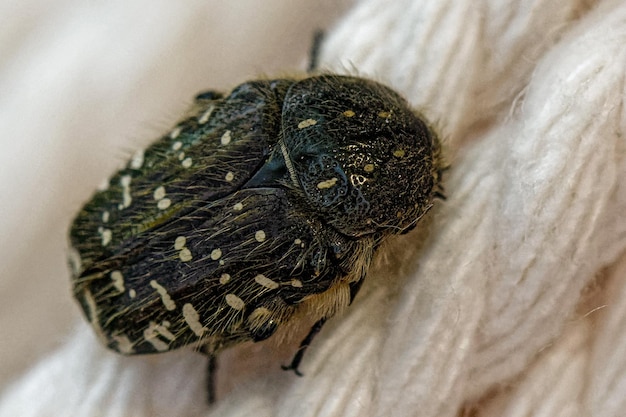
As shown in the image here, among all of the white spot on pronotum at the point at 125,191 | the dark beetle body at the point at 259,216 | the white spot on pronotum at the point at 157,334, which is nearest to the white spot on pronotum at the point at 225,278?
the dark beetle body at the point at 259,216

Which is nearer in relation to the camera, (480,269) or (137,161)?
(480,269)

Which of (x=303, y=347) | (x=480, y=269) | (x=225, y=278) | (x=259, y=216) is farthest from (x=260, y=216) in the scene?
(x=480, y=269)

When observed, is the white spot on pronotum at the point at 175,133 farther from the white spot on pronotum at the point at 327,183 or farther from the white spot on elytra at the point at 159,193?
the white spot on pronotum at the point at 327,183

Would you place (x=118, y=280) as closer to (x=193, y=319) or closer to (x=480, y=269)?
(x=193, y=319)

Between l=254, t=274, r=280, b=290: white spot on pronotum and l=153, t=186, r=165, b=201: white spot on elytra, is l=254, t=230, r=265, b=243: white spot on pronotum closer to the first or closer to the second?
l=254, t=274, r=280, b=290: white spot on pronotum

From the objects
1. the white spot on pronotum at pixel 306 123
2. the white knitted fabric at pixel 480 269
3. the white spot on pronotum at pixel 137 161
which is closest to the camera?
the white knitted fabric at pixel 480 269

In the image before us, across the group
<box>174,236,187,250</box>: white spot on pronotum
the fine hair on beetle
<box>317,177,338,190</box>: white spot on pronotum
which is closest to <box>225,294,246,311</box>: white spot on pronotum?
the fine hair on beetle
